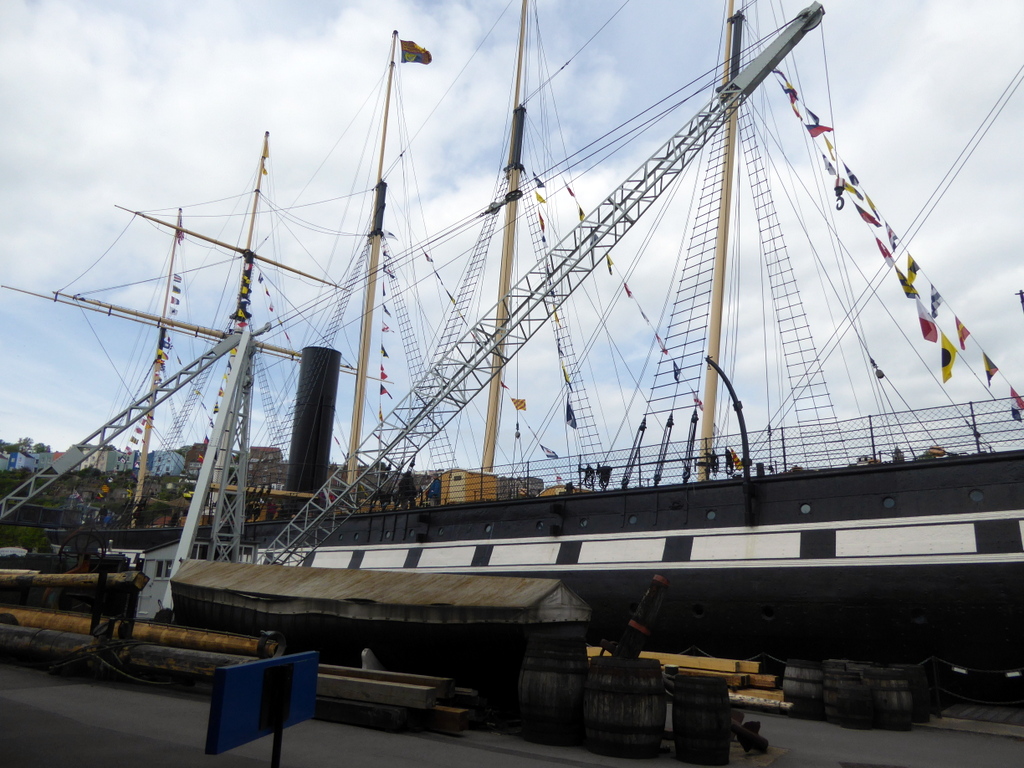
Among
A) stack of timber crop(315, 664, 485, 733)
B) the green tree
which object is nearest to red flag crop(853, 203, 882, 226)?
stack of timber crop(315, 664, 485, 733)

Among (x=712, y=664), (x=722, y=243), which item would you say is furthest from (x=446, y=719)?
(x=722, y=243)

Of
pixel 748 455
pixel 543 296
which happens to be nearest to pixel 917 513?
pixel 748 455

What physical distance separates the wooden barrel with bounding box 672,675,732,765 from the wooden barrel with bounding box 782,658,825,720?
330 centimetres

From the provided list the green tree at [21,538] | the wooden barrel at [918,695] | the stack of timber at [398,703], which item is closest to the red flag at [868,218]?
the wooden barrel at [918,695]

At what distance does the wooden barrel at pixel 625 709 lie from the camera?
6129mm

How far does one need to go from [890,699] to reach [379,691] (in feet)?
19.6

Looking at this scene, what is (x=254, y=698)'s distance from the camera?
3.40m

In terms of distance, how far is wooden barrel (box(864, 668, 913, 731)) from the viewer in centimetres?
810

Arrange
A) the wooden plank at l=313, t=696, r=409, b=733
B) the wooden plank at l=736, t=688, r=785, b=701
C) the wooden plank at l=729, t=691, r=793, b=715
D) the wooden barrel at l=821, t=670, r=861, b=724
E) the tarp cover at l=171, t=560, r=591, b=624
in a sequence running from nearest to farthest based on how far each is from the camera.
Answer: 1. the wooden plank at l=313, t=696, r=409, b=733
2. the tarp cover at l=171, t=560, r=591, b=624
3. the wooden barrel at l=821, t=670, r=861, b=724
4. the wooden plank at l=729, t=691, r=793, b=715
5. the wooden plank at l=736, t=688, r=785, b=701

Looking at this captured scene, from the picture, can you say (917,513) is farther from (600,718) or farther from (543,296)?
(543,296)

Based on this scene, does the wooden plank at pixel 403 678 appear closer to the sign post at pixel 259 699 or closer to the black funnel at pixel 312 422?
the sign post at pixel 259 699

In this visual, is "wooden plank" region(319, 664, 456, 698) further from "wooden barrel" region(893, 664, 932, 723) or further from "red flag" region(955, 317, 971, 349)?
"red flag" region(955, 317, 971, 349)

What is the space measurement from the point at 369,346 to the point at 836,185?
22303 millimetres

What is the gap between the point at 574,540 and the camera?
1405 centimetres
